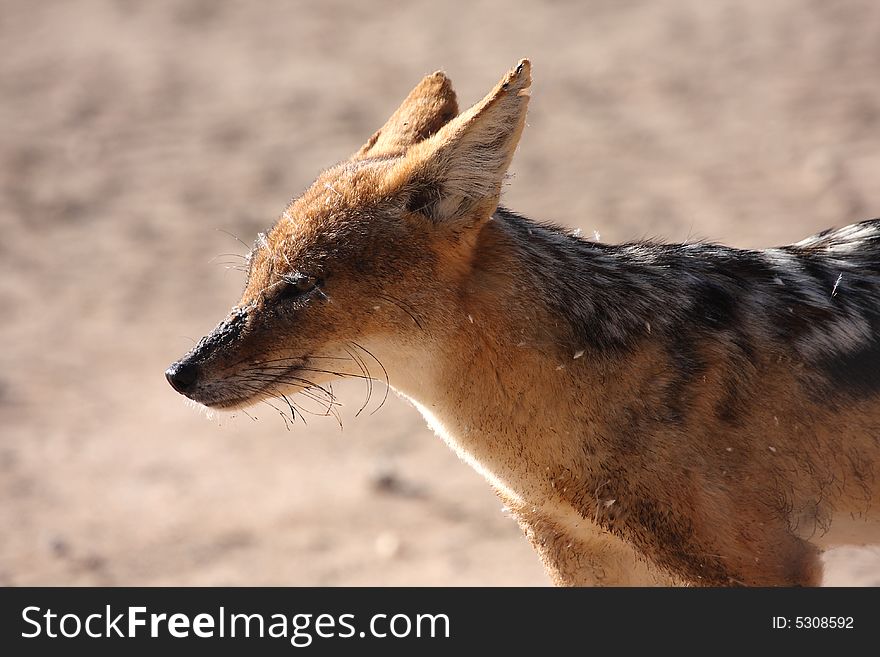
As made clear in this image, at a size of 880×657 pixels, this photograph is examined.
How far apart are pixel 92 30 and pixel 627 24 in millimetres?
6520

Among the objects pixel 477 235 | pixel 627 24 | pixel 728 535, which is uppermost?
pixel 627 24

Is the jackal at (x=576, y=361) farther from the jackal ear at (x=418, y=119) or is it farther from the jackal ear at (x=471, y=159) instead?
the jackal ear at (x=418, y=119)

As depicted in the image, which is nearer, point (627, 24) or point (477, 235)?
point (477, 235)

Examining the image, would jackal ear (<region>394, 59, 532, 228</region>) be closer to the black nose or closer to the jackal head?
the jackal head

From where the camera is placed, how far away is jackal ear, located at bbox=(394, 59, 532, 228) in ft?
13.8

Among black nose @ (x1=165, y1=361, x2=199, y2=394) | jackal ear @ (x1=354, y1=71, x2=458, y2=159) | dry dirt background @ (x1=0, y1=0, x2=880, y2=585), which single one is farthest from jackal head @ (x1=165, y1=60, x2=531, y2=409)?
dry dirt background @ (x1=0, y1=0, x2=880, y2=585)

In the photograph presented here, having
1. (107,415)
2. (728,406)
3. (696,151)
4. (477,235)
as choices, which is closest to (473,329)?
(477,235)

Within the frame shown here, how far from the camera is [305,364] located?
14.7 ft

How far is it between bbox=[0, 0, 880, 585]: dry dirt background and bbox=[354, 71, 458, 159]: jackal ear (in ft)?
9.30

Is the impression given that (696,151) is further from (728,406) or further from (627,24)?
(728,406)

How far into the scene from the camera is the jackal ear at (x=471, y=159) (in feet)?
13.8

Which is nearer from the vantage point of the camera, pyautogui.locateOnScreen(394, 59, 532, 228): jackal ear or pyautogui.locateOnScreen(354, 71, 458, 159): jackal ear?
pyautogui.locateOnScreen(394, 59, 532, 228): jackal ear

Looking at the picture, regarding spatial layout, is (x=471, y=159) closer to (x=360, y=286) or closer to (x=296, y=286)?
(x=360, y=286)

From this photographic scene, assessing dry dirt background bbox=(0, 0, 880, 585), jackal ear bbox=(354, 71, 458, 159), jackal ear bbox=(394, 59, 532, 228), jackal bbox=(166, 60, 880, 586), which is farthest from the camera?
dry dirt background bbox=(0, 0, 880, 585)
